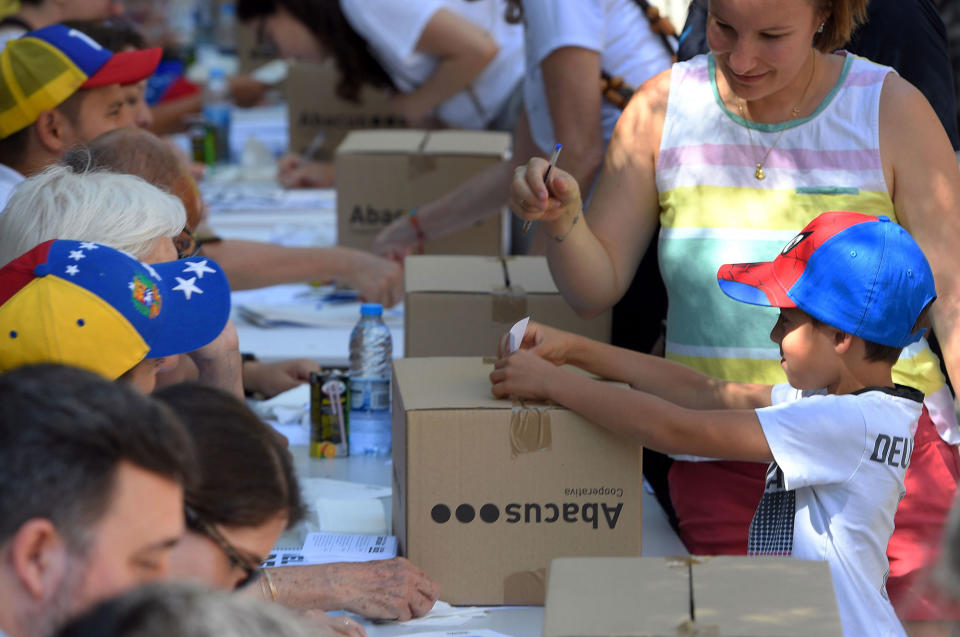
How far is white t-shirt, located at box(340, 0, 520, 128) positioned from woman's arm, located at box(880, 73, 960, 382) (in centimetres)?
245

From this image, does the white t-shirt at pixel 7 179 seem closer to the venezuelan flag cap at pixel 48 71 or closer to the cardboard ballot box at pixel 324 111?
the venezuelan flag cap at pixel 48 71

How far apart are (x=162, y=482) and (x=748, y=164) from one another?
143cm

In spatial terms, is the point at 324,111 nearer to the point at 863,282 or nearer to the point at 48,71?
the point at 48,71

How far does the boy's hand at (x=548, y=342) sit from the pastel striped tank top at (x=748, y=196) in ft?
0.77

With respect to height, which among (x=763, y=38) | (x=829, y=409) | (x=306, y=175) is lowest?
(x=306, y=175)

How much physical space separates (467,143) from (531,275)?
167 cm

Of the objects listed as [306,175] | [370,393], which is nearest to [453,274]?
[370,393]

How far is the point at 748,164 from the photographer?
2.22 meters

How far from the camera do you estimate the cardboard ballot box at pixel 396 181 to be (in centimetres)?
413

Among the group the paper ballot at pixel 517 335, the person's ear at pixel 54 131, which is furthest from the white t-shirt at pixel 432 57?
the paper ballot at pixel 517 335

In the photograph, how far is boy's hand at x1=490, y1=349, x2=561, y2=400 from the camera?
195 cm

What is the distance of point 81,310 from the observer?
1569mm

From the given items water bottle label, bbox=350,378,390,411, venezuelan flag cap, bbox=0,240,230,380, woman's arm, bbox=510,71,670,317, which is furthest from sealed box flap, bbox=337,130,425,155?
venezuelan flag cap, bbox=0,240,230,380

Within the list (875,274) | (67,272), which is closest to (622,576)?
(875,274)
